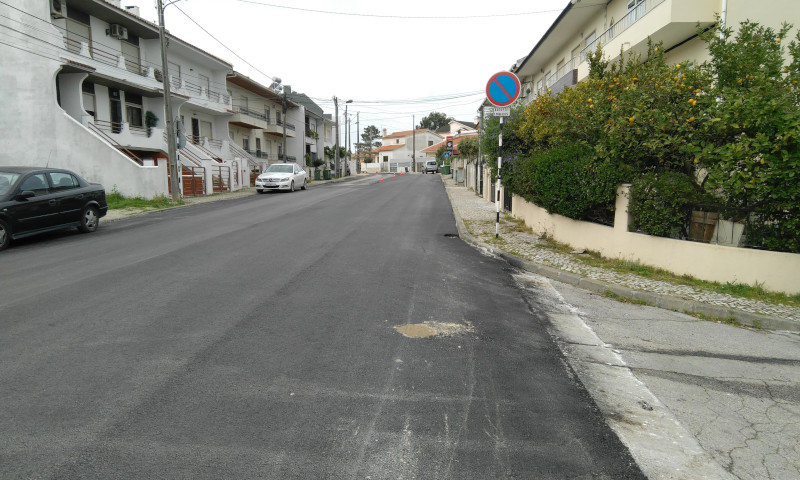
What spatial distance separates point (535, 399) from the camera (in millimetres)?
3652

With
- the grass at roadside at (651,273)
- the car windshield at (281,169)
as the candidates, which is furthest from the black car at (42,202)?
the car windshield at (281,169)

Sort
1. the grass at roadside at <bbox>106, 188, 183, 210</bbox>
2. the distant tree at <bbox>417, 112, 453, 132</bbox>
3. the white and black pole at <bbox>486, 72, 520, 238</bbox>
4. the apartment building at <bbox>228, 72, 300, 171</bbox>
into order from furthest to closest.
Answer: the distant tree at <bbox>417, 112, 453, 132</bbox> → the apartment building at <bbox>228, 72, 300, 171</bbox> → the grass at roadside at <bbox>106, 188, 183, 210</bbox> → the white and black pole at <bbox>486, 72, 520, 238</bbox>

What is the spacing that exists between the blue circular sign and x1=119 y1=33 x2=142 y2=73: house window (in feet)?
74.2

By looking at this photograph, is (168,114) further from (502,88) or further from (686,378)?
(686,378)

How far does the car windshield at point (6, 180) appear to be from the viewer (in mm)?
9883

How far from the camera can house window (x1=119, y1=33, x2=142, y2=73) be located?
1008 inches

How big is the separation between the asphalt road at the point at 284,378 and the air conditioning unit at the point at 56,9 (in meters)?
17.9

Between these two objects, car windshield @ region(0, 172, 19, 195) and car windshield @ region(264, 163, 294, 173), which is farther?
car windshield @ region(264, 163, 294, 173)

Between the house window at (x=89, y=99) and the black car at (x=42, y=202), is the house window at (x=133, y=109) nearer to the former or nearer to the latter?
the house window at (x=89, y=99)

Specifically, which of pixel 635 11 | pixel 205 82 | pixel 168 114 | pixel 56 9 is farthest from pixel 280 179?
pixel 635 11

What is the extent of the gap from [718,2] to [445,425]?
15.3m

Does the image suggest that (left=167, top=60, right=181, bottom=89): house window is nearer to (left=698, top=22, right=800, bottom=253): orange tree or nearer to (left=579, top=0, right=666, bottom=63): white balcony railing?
(left=579, top=0, right=666, bottom=63): white balcony railing

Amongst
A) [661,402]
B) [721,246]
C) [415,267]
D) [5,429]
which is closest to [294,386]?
[5,429]

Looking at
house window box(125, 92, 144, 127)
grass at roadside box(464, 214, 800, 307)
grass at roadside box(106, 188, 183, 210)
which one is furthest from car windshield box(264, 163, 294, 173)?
grass at roadside box(464, 214, 800, 307)
